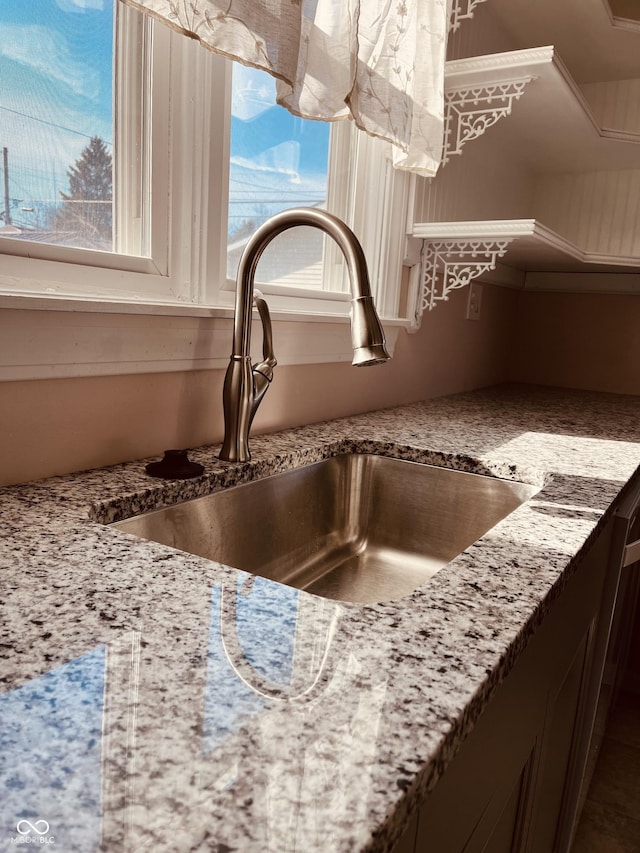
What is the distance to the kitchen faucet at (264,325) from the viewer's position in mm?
816

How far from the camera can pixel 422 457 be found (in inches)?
47.0

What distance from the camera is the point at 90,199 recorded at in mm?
917

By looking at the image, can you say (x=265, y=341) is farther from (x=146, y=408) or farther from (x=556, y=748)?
(x=556, y=748)

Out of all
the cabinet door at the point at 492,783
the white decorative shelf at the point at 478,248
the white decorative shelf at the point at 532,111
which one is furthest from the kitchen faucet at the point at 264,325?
the white decorative shelf at the point at 532,111

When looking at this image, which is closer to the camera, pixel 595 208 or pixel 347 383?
pixel 347 383

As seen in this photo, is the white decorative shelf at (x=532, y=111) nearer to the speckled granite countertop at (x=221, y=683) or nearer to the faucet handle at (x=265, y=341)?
the faucet handle at (x=265, y=341)

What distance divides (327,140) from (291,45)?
0.62 m

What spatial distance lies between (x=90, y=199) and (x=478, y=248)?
126cm

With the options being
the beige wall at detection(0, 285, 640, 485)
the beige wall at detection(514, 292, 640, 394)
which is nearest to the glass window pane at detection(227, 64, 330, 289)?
the beige wall at detection(0, 285, 640, 485)

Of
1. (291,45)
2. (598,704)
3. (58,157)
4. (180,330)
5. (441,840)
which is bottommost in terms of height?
(598,704)

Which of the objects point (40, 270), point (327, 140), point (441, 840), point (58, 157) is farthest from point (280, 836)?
point (327, 140)

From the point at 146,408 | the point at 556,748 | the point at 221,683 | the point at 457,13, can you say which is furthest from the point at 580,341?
the point at 221,683

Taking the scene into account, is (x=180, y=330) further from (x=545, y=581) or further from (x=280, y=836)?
(x=280, y=836)

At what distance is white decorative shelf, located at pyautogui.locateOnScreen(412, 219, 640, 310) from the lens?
1487 millimetres
